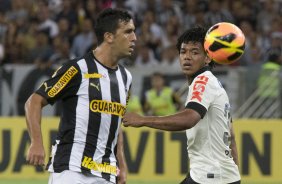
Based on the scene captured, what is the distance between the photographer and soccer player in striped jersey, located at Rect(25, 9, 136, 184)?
267 inches

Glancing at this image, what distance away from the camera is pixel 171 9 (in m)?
18.7

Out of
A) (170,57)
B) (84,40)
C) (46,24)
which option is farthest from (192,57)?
(46,24)

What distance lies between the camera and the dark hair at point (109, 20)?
7105mm

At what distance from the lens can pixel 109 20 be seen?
7125 mm

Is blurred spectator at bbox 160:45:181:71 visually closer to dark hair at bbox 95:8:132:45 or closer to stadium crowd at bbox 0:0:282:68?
stadium crowd at bbox 0:0:282:68

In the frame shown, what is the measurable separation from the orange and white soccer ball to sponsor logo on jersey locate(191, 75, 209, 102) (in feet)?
0.90

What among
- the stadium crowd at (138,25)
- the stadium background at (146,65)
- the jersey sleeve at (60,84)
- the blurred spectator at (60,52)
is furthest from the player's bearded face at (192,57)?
the blurred spectator at (60,52)

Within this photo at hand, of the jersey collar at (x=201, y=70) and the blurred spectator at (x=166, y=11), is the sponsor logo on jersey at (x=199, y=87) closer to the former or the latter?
the jersey collar at (x=201, y=70)

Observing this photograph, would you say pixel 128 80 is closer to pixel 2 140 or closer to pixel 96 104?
pixel 96 104

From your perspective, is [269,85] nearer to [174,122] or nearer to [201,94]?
[201,94]

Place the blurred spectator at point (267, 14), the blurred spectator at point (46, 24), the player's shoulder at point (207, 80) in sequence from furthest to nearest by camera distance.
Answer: the blurred spectator at point (267, 14) → the blurred spectator at point (46, 24) → the player's shoulder at point (207, 80)

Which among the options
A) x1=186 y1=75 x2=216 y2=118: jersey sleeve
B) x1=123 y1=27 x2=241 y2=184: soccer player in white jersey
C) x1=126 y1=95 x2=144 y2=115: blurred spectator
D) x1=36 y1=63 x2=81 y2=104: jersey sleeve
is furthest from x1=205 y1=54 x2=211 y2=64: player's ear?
x1=126 y1=95 x2=144 y2=115: blurred spectator

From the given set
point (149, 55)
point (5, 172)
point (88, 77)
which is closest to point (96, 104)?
point (88, 77)

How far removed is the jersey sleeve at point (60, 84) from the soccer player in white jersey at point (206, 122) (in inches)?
35.6
